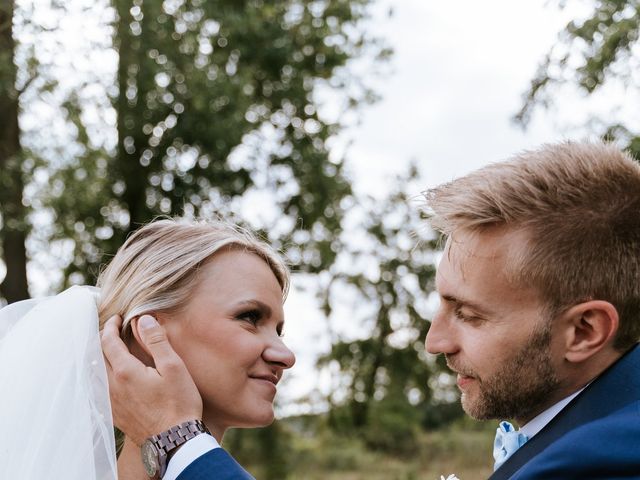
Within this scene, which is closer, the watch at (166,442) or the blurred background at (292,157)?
the watch at (166,442)

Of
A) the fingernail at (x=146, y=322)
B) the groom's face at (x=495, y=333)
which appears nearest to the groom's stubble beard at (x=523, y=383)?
the groom's face at (x=495, y=333)

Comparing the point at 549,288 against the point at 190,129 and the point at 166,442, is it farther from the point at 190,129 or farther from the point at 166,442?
the point at 190,129

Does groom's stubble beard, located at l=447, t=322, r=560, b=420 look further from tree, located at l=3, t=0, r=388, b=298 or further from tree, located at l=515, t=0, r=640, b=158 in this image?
tree, located at l=3, t=0, r=388, b=298

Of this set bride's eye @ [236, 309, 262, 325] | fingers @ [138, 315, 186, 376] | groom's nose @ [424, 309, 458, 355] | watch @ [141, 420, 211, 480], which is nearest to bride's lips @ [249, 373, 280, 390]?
bride's eye @ [236, 309, 262, 325]

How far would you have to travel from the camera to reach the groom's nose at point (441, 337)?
2.91 meters

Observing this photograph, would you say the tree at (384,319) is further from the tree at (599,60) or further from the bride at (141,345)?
the bride at (141,345)

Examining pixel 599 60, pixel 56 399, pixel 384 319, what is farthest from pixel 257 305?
pixel 384 319

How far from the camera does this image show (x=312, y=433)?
746 inches

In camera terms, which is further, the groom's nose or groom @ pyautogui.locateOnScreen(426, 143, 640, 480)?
the groom's nose

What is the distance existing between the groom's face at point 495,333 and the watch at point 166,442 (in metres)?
0.83

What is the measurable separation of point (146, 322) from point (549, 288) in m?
1.43

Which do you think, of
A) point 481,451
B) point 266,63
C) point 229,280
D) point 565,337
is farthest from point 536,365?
point 481,451

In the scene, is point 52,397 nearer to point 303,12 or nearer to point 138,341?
point 138,341

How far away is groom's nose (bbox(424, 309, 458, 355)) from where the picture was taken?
291cm
